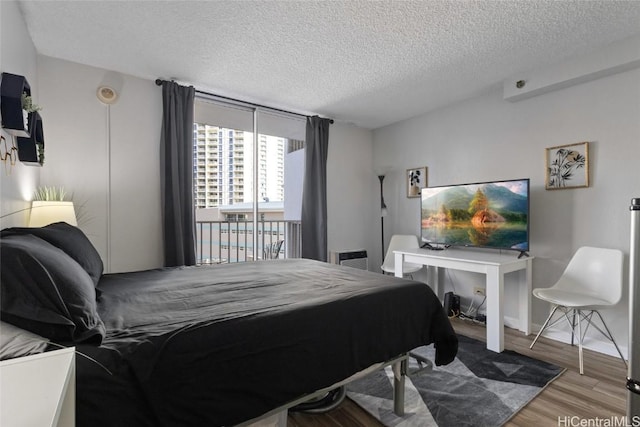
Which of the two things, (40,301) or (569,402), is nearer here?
(40,301)

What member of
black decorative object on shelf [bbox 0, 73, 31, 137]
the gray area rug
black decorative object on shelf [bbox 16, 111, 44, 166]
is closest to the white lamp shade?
black decorative object on shelf [bbox 16, 111, 44, 166]

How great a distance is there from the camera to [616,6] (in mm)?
1944

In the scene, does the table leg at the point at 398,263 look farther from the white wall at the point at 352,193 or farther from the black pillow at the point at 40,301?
the black pillow at the point at 40,301

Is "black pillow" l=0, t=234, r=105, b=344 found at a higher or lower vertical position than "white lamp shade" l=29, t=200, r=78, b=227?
lower

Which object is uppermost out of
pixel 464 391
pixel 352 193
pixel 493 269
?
pixel 352 193

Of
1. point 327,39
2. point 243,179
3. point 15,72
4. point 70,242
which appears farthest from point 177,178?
point 327,39

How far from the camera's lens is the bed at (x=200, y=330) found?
95 centimetres

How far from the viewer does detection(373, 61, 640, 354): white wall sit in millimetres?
2461

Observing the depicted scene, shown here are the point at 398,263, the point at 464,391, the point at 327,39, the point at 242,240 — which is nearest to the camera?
the point at 464,391

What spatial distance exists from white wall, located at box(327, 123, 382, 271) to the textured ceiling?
4.34 feet

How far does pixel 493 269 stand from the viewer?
8.61ft

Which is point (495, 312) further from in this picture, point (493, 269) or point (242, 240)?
→ point (242, 240)

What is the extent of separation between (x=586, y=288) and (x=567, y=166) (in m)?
1.09

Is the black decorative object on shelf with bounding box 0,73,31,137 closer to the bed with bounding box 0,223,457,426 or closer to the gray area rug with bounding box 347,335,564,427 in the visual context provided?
the bed with bounding box 0,223,457,426
